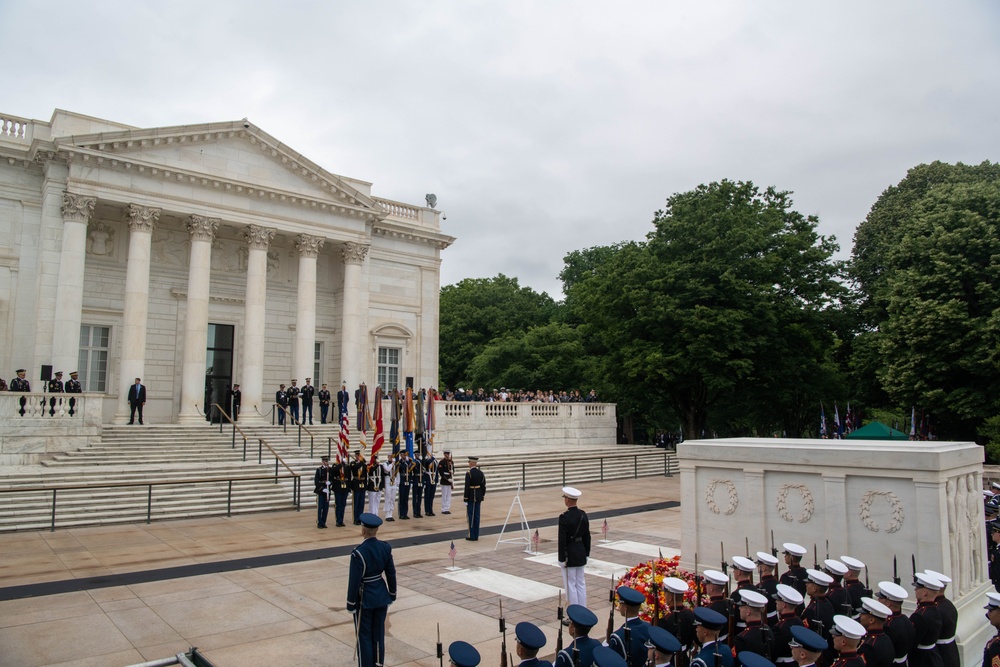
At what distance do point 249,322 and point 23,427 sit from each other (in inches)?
416

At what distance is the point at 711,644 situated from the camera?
18.1ft

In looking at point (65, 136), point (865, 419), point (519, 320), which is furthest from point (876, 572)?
point (519, 320)

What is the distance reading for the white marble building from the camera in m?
27.6

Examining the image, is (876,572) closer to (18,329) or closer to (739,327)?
(739,327)

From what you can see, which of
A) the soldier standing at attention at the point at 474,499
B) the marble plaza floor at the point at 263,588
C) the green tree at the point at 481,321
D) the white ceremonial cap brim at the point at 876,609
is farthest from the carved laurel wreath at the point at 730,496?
the green tree at the point at 481,321

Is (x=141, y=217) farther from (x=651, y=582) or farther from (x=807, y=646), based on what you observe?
(x=807, y=646)

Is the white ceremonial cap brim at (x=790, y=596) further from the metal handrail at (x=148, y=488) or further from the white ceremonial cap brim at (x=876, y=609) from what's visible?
the metal handrail at (x=148, y=488)

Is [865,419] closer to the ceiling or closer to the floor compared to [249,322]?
closer to the floor

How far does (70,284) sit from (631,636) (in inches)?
1102

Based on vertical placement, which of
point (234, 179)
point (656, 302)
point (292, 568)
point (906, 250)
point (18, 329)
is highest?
point (234, 179)

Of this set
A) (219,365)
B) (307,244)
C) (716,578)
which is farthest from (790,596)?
(219,365)

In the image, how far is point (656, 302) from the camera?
Answer: 34.4 metres

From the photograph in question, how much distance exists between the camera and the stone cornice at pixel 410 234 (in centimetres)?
3778

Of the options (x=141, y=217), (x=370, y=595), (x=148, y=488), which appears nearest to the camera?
(x=370, y=595)
